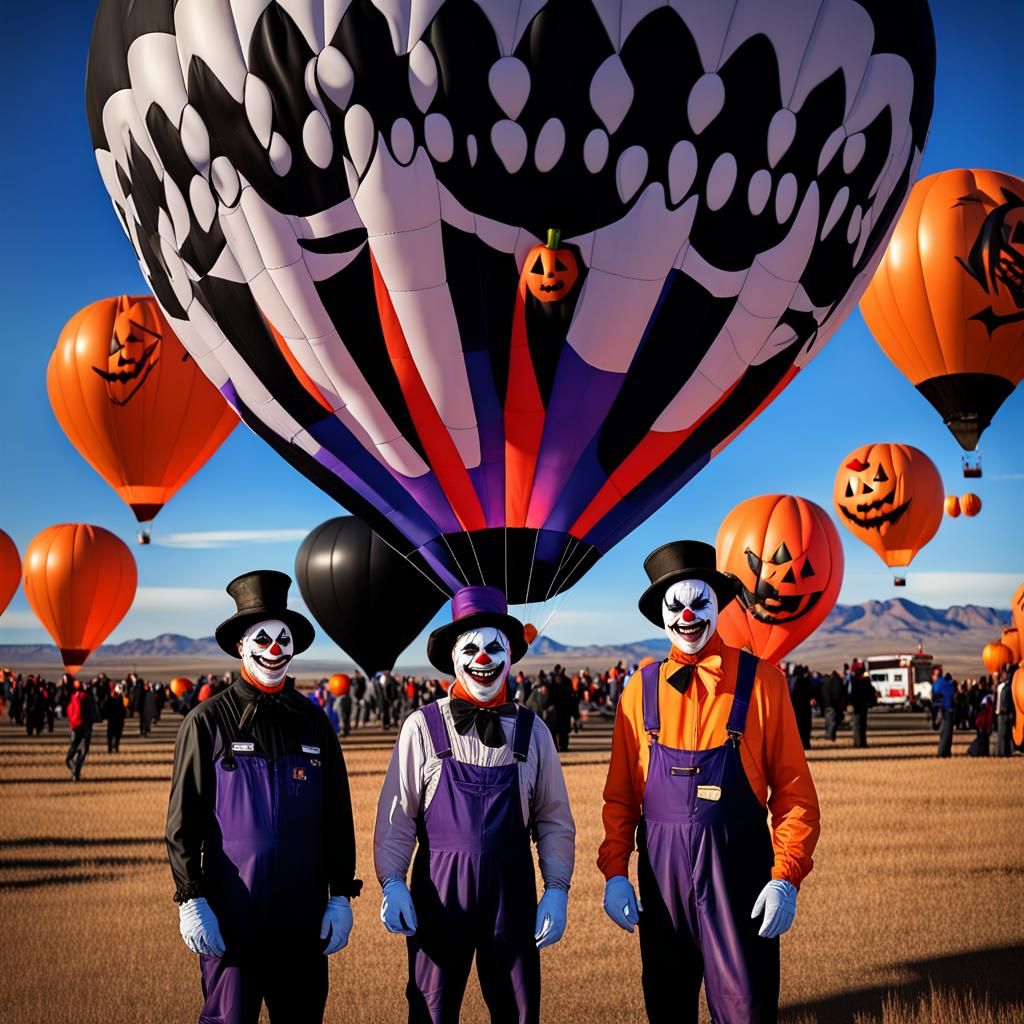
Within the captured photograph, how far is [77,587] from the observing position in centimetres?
3039

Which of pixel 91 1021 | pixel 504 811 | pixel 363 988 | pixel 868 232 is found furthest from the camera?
pixel 868 232

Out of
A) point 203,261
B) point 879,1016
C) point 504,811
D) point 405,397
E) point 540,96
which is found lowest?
point 879,1016

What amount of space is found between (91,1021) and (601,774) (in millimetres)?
12672

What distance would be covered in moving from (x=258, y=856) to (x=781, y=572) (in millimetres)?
20721

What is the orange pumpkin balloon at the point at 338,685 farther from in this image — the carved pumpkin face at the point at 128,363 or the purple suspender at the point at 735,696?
the purple suspender at the point at 735,696

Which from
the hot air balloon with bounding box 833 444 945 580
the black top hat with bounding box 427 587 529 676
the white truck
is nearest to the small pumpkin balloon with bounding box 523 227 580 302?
the black top hat with bounding box 427 587 529 676

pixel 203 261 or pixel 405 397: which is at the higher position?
pixel 203 261

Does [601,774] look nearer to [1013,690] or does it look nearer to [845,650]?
[1013,690]

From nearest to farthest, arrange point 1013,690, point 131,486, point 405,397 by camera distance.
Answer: point 405,397, point 1013,690, point 131,486

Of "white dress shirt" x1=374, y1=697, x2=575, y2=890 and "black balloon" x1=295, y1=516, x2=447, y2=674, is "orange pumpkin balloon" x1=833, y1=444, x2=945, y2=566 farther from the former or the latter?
"white dress shirt" x1=374, y1=697, x2=575, y2=890

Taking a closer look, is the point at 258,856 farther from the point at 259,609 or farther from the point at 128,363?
the point at 128,363

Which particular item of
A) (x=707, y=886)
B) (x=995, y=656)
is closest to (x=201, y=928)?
(x=707, y=886)

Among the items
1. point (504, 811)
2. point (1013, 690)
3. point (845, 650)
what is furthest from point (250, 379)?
point (845, 650)

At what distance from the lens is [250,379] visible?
10.9 meters
